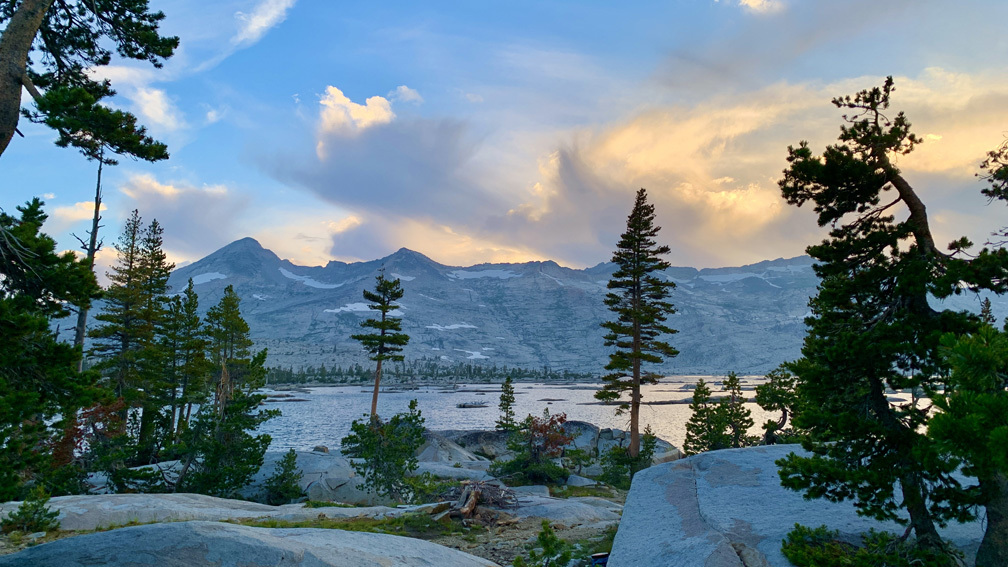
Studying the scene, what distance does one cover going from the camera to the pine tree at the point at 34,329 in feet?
25.8

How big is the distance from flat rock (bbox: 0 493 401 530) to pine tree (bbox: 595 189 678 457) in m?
20.1

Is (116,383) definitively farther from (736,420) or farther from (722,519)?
(736,420)

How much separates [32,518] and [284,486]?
42.5 ft

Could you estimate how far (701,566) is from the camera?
308 inches

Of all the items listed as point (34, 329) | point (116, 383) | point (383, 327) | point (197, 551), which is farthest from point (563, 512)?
point (116, 383)

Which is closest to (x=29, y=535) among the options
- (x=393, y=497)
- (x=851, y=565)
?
(x=393, y=497)

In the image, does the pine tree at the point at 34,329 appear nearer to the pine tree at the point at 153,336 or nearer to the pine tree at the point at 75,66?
the pine tree at the point at 75,66

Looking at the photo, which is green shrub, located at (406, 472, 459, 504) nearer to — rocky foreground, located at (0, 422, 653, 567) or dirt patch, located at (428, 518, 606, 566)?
rocky foreground, located at (0, 422, 653, 567)

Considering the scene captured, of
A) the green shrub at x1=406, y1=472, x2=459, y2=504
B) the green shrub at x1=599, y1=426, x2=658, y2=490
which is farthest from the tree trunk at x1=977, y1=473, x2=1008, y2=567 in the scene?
the green shrub at x1=599, y1=426, x2=658, y2=490

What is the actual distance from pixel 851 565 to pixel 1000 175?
6644 mm

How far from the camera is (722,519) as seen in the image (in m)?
9.98

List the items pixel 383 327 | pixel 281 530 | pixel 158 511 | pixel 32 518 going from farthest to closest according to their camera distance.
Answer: pixel 383 327
pixel 158 511
pixel 32 518
pixel 281 530

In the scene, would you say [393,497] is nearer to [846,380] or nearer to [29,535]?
[29,535]

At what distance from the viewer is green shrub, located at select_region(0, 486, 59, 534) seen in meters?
11.5
